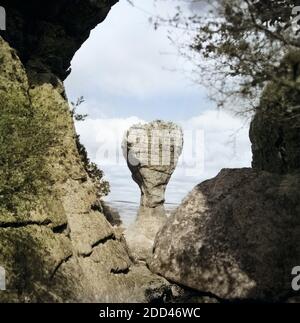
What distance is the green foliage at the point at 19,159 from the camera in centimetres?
1242

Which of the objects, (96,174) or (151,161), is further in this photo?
(151,161)

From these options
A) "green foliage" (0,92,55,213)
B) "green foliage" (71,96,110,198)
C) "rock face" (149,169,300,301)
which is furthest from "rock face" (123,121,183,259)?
"green foliage" (0,92,55,213)

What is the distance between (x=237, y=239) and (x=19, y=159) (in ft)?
27.5

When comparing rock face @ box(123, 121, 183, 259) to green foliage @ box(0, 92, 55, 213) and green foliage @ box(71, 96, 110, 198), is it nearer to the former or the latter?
green foliage @ box(71, 96, 110, 198)

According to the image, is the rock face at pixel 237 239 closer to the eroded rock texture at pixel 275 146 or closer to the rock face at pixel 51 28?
the eroded rock texture at pixel 275 146

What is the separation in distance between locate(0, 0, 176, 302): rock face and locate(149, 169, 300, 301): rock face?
198cm

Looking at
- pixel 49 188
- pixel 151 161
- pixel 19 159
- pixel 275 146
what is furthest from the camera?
Answer: pixel 151 161

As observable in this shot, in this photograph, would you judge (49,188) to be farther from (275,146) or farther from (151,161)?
(151,161)

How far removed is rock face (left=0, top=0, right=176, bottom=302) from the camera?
531 inches

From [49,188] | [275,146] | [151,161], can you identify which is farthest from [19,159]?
[151,161]

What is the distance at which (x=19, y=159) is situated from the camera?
12.9 meters

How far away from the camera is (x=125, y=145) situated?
143ft

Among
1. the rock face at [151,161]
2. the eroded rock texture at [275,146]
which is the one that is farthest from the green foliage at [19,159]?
the rock face at [151,161]
